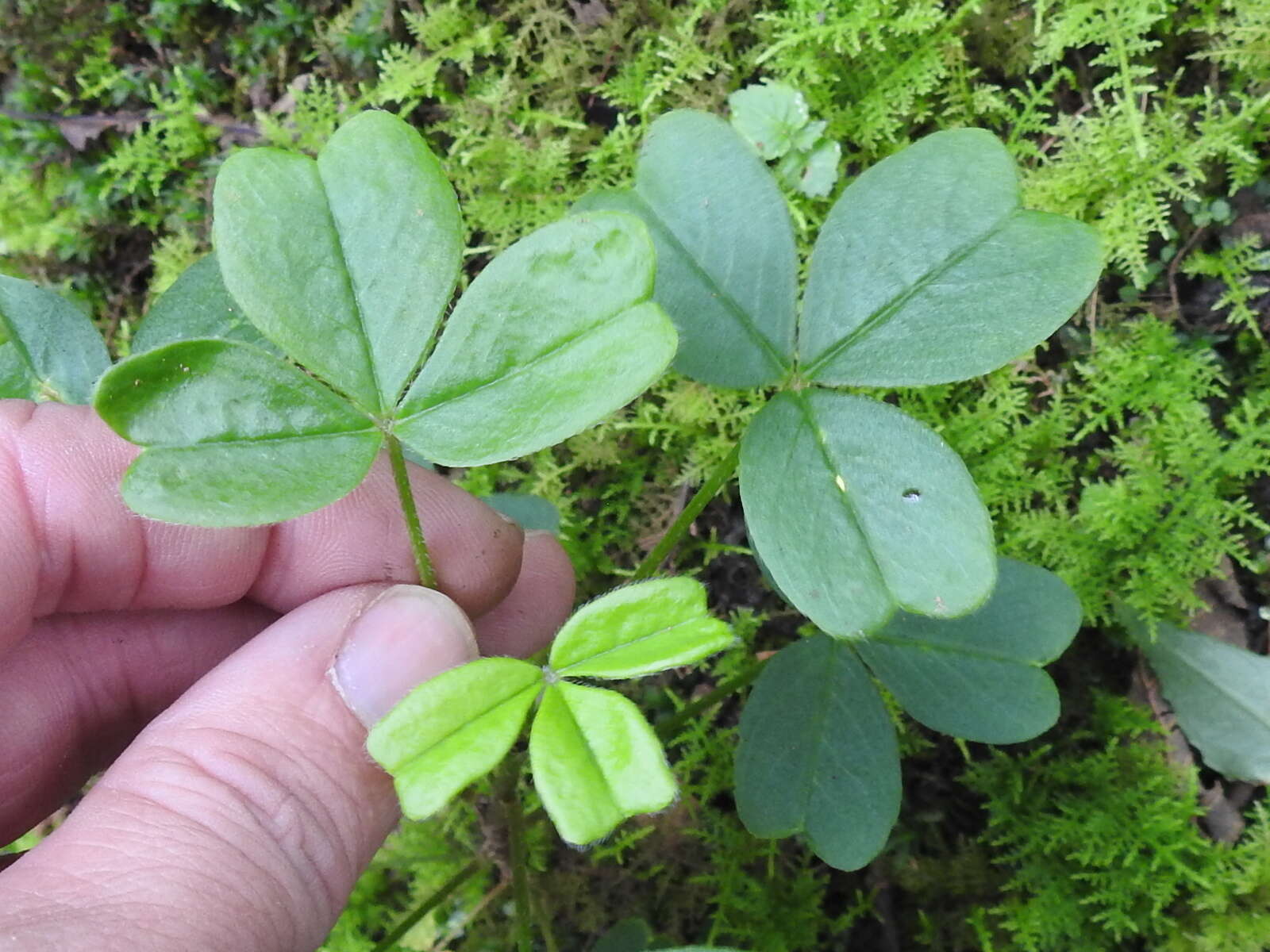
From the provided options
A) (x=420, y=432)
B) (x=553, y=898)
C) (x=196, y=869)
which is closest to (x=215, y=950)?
(x=196, y=869)

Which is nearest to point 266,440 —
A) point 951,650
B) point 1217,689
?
point 951,650

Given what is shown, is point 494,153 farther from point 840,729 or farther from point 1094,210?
point 840,729

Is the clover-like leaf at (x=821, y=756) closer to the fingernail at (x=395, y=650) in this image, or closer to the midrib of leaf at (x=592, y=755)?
the fingernail at (x=395, y=650)

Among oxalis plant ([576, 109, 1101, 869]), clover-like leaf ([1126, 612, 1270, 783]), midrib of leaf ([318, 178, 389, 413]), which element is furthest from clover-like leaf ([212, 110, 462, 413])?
clover-like leaf ([1126, 612, 1270, 783])

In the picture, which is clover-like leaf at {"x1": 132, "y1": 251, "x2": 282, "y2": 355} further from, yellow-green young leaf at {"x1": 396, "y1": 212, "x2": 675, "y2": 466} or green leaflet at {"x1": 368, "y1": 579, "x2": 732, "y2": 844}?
green leaflet at {"x1": 368, "y1": 579, "x2": 732, "y2": 844}

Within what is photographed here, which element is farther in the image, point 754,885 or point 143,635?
point 754,885

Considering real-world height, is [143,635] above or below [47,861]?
below
